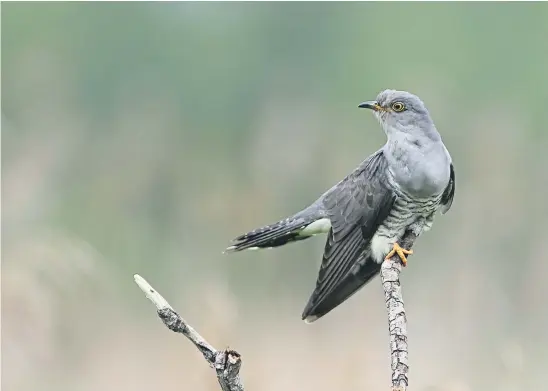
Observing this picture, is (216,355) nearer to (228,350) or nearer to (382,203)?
(228,350)

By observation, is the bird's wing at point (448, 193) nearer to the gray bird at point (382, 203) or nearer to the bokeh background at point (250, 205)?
the gray bird at point (382, 203)

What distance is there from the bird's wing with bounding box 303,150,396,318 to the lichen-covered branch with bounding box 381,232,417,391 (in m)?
0.37

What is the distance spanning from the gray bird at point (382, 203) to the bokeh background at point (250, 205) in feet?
0.79

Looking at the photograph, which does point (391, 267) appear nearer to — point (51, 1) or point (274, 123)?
point (274, 123)

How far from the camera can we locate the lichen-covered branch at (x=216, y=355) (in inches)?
51.1

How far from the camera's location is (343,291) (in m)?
2.33

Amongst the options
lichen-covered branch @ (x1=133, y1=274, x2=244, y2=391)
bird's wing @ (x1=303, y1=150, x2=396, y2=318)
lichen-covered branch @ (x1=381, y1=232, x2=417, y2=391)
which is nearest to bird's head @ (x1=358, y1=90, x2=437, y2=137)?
bird's wing @ (x1=303, y1=150, x2=396, y2=318)

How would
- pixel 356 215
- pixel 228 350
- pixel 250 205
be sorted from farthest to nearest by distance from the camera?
1. pixel 250 205
2. pixel 356 215
3. pixel 228 350

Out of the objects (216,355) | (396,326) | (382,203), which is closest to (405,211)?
(382,203)

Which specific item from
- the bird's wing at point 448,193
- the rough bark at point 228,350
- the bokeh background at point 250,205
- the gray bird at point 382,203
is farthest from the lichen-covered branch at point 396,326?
the bird's wing at point 448,193

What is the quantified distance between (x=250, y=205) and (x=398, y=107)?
1325mm

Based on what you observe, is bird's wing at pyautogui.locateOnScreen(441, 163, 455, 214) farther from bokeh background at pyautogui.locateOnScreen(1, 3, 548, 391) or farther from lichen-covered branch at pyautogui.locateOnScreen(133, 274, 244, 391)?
lichen-covered branch at pyautogui.locateOnScreen(133, 274, 244, 391)

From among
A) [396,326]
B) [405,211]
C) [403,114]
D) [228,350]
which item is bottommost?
[228,350]

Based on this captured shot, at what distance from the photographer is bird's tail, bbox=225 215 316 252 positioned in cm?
245
